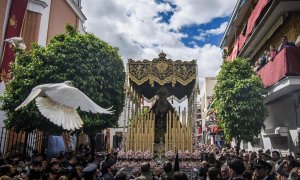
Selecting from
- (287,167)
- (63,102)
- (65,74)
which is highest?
(65,74)

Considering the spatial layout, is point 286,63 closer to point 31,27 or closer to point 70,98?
point 70,98

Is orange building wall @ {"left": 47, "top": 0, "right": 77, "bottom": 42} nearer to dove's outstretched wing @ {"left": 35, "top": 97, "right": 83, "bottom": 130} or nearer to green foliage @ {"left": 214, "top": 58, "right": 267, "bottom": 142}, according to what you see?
green foliage @ {"left": 214, "top": 58, "right": 267, "bottom": 142}

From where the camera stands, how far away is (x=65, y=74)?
38.2 feet

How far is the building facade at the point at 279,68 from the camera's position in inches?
401

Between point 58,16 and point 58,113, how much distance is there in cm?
1738

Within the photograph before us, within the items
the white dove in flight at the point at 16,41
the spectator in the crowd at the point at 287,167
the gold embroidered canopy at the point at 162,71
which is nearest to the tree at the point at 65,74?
the white dove in flight at the point at 16,41

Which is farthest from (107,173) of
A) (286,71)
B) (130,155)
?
(286,71)

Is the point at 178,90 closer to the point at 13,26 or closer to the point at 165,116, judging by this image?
the point at 165,116

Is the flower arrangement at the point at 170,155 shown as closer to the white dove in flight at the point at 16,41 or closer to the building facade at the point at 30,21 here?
the building facade at the point at 30,21

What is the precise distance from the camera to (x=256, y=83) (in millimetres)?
11812

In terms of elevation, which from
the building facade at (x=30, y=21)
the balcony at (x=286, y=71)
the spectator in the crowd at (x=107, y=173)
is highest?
the building facade at (x=30, y=21)

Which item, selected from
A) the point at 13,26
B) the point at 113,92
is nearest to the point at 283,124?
the point at 113,92

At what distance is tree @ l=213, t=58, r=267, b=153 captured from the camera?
38.2 ft

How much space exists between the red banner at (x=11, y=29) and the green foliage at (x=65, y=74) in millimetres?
1401
